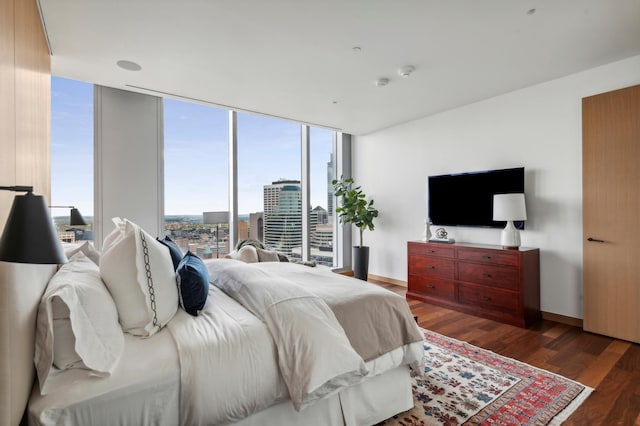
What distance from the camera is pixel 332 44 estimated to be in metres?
2.67

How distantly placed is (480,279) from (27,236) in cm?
396

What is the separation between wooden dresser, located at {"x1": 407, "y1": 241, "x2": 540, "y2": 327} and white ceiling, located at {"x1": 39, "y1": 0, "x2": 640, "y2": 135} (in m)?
1.96

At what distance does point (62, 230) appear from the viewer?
3459 millimetres

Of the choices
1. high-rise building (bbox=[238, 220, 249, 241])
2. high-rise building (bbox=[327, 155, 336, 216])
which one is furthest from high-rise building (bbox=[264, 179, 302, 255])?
high-rise building (bbox=[327, 155, 336, 216])

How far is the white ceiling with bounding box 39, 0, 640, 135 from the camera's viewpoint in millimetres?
2217

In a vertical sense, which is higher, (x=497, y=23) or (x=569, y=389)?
(x=497, y=23)

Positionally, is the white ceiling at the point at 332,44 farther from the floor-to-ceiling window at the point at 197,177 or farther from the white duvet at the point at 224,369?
the white duvet at the point at 224,369

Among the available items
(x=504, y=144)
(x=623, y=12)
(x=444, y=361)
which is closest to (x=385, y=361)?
(x=444, y=361)

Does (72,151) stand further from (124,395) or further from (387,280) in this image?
(387,280)

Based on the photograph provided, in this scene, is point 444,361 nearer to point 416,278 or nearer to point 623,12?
point 416,278

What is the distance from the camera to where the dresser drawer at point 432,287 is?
13.0 ft

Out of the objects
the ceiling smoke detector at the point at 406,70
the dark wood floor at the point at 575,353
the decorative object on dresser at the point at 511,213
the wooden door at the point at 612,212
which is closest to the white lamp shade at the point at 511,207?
the decorative object on dresser at the point at 511,213

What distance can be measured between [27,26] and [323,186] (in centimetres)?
452

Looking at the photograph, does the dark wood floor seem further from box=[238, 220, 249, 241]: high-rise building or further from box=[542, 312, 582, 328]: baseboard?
box=[238, 220, 249, 241]: high-rise building
